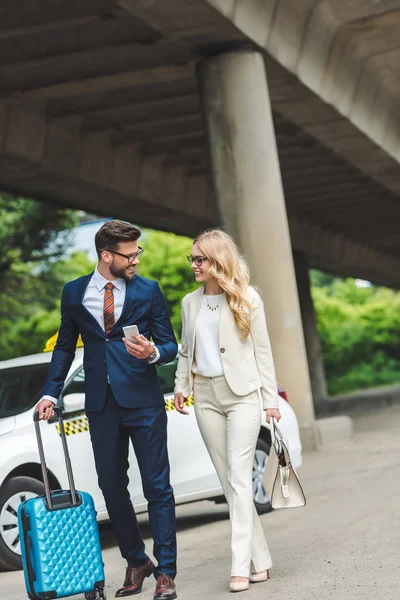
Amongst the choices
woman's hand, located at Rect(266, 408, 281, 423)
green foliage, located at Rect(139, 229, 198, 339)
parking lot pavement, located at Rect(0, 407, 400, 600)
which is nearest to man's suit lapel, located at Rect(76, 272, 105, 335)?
woman's hand, located at Rect(266, 408, 281, 423)

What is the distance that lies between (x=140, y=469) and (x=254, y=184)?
1000 centimetres

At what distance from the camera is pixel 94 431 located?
7113 mm

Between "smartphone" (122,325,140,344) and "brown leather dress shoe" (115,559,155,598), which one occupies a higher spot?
"smartphone" (122,325,140,344)

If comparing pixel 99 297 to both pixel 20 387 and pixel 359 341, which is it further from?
pixel 359 341

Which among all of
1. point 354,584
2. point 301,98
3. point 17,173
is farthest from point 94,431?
point 17,173

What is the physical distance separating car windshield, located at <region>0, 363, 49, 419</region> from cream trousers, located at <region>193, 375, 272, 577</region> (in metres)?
2.74

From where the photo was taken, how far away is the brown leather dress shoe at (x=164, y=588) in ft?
22.4

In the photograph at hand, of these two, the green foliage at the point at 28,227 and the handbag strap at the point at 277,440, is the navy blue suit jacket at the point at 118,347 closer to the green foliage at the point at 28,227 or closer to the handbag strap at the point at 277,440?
the handbag strap at the point at 277,440

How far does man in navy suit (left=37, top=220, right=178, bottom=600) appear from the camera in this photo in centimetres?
696

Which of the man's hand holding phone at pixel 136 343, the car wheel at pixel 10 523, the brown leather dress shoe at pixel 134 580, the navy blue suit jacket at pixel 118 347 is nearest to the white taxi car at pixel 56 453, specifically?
the car wheel at pixel 10 523

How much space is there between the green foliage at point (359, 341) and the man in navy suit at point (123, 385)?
5902 centimetres

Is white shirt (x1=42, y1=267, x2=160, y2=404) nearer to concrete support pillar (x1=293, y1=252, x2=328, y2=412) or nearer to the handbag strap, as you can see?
the handbag strap

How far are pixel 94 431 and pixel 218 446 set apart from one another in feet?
2.43

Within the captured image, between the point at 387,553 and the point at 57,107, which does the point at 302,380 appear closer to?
the point at 57,107
